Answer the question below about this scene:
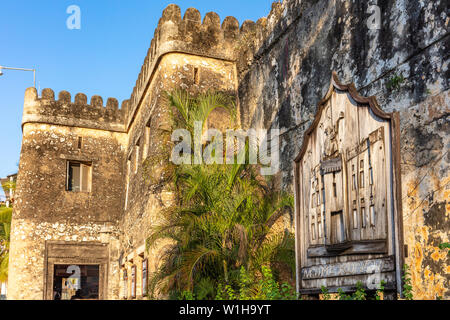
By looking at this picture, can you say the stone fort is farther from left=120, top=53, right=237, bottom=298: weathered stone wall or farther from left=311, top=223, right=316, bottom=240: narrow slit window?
left=311, top=223, right=316, bottom=240: narrow slit window

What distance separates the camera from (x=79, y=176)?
44.0 feet

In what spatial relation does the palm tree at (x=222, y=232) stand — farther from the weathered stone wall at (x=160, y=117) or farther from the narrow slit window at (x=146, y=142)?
the narrow slit window at (x=146, y=142)

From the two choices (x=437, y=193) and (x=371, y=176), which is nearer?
(x=371, y=176)

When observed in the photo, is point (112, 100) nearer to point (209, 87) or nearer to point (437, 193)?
point (209, 87)

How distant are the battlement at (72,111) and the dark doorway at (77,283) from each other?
12.2 feet

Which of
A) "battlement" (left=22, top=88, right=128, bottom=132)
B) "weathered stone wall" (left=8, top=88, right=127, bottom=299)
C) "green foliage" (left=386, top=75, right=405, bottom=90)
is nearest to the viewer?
"green foliage" (left=386, top=75, right=405, bottom=90)

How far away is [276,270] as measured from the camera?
6.73 metres

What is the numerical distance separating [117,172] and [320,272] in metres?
9.96

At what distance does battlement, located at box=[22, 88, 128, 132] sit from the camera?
13234 mm

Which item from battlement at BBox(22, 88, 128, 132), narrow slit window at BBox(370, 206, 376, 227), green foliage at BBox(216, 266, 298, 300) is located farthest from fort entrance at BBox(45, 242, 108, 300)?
narrow slit window at BBox(370, 206, 376, 227)

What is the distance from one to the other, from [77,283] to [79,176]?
4.04 metres

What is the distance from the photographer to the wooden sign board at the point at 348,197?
11.9 feet
